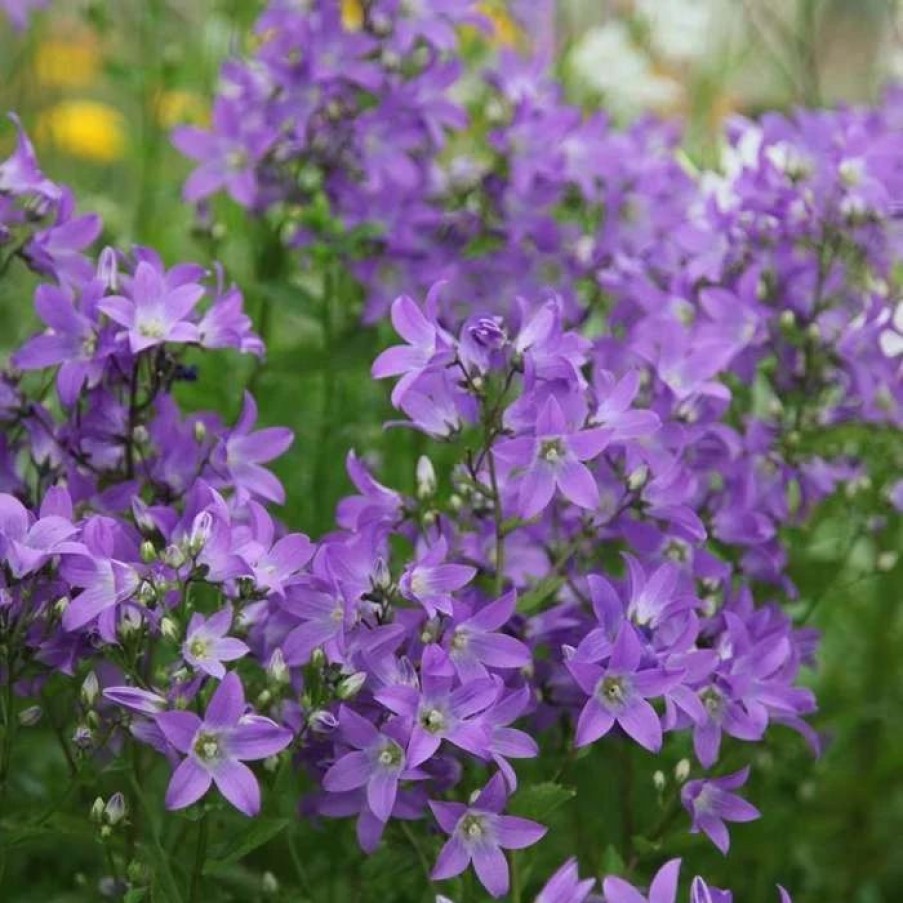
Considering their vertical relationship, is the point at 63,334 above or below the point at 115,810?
above

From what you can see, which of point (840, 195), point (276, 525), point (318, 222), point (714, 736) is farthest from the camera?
point (318, 222)

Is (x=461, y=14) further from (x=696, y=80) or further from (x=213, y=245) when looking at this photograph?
(x=696, y=80)

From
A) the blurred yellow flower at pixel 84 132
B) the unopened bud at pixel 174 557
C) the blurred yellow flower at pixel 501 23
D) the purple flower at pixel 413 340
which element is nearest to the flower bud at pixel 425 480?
the purple flower at pixel 413 340

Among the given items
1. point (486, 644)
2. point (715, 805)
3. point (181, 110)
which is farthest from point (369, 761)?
point (181, 110)

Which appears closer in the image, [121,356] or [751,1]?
[121,356]

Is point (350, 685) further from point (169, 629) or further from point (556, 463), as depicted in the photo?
point (556, 463)

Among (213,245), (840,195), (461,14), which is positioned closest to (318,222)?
(213,245)

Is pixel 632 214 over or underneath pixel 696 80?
over
